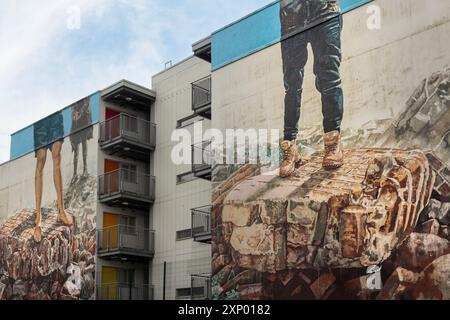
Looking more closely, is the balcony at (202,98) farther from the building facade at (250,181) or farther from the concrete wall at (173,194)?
the concrete wall at (173,194)

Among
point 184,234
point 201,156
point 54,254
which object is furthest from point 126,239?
point 201,156

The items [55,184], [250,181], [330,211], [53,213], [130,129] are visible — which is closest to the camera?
[330,211]

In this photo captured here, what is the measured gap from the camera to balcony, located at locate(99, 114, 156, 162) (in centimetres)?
3516

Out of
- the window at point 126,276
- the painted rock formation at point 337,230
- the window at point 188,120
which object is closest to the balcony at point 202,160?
the window at point 188,120

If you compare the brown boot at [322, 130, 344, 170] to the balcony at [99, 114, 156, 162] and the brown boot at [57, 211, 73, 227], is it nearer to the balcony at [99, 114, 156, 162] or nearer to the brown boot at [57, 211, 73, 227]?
the balcony at [99, 114, 156, 162]

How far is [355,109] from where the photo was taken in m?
24.3

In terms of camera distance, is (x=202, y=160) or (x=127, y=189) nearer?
(x=202, y=160)

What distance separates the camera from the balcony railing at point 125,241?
110 ft

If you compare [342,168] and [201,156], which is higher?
[201,156]

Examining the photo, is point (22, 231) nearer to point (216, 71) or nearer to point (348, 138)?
point (216, 71)

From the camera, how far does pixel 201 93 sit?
106 ft

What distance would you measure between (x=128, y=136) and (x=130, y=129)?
932mm

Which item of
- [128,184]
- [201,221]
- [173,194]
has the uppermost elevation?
[128,184]

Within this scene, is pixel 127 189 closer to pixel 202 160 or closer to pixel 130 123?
pixel 130 123
